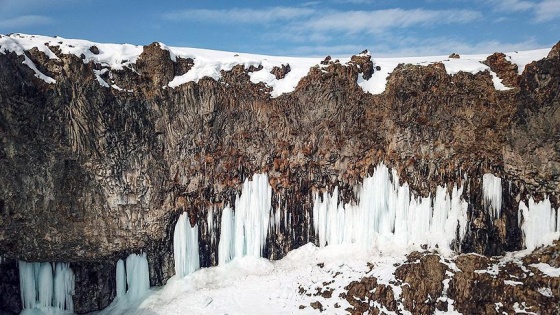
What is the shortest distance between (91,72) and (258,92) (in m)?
8.75

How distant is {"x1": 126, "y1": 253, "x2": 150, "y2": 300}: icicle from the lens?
23875mm

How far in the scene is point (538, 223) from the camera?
20.8m

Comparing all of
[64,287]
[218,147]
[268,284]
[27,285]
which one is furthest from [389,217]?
[27,285]

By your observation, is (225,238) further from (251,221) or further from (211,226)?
(251,221)

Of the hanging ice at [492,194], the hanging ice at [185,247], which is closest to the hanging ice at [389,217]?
the hanging ice at [492,194]

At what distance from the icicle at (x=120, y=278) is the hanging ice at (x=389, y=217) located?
10.5 m

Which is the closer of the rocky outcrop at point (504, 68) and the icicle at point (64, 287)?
the rocky outcrop at point (504, 68)

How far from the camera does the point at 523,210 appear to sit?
21375mm

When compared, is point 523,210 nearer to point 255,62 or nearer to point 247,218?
point 247,218

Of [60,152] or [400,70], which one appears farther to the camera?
[400,70]

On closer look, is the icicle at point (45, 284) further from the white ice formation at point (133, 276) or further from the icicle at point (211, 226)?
the icicle at point (211, 226)

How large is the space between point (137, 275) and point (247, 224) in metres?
6.41

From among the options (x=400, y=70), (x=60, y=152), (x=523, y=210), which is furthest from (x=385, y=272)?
(x=60, y=152)

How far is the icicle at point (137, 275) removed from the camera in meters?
23.9
